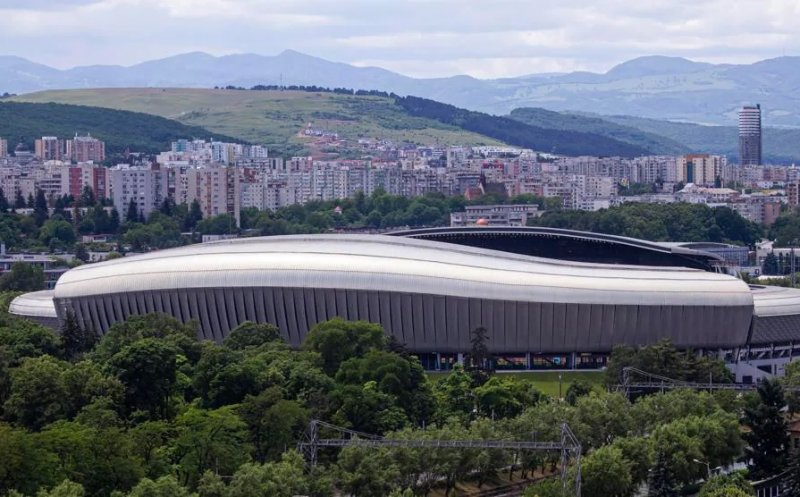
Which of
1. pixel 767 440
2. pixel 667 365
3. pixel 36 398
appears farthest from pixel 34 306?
pixel 767 440

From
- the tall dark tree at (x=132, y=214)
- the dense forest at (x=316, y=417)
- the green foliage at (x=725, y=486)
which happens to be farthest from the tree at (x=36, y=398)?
the tall dark tree at (x=132, y=214)

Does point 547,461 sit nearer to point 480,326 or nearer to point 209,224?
point 480,326

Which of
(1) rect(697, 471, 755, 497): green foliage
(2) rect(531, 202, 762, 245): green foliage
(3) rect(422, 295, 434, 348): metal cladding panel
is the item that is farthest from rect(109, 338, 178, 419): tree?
(2) rect(531, 202, 762, 245): green foliage

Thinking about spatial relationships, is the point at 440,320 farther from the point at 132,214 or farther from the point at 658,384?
the point at 132,214

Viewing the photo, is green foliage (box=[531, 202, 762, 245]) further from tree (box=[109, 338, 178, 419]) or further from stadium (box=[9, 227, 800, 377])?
tree (box=[109, 338, 178, 419])

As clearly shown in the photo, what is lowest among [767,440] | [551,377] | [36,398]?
[551,377]

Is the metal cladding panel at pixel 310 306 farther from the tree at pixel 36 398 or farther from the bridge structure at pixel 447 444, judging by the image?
the bridge structure at pixel 447 444
